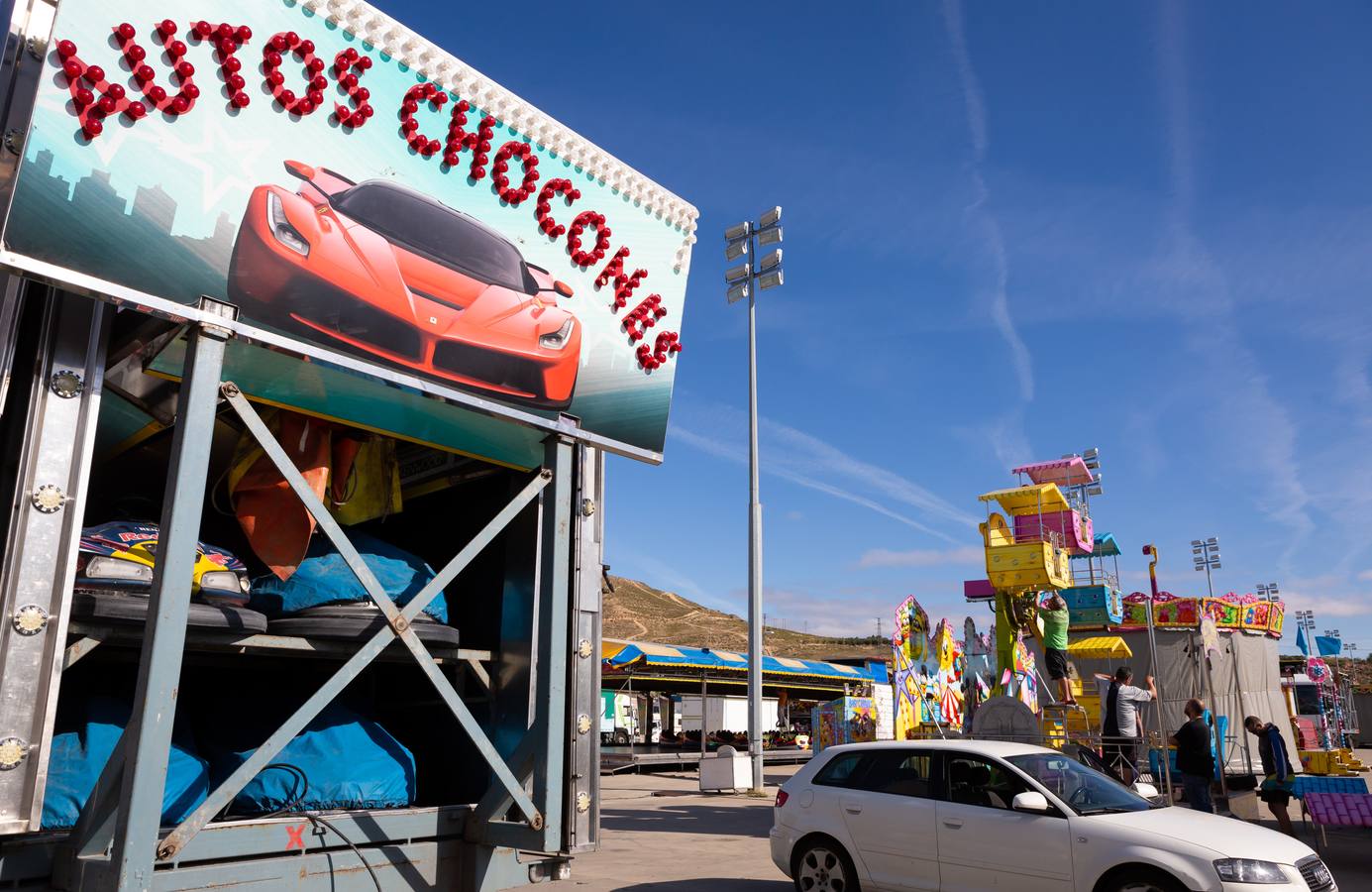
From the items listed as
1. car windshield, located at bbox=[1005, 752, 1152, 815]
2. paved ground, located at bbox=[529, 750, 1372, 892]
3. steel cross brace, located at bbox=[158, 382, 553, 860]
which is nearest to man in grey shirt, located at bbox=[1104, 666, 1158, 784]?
paved ground, located at bbox=[529, 750, 1372, 892]

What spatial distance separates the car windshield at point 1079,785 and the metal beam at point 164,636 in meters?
6.26

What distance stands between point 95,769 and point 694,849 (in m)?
7.94

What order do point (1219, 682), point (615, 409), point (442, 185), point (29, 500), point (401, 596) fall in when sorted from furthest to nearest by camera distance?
point (1219, 682)
point (615, 409)
point (401, 596)
point (442, 185)
point (29, 500)

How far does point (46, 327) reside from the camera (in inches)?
186

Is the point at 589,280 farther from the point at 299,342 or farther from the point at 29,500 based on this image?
the point at 29,500

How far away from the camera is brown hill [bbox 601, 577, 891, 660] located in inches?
3482

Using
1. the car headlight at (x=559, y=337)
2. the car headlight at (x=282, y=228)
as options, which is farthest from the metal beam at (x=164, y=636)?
the car headlight at (x=559, y=337)

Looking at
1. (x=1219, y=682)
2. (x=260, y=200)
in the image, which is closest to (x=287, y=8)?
(x=260, y=200)

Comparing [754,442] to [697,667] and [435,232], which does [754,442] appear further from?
[435,232]

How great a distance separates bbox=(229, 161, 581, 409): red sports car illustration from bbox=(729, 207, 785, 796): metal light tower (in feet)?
40.9

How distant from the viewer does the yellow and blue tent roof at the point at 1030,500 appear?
22.3 m

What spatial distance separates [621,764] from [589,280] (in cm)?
2138

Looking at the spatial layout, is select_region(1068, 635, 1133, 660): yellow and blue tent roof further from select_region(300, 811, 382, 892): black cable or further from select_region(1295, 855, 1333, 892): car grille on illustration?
select_region(300, 811, 382, 892): black cable

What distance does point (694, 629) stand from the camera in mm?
100500
